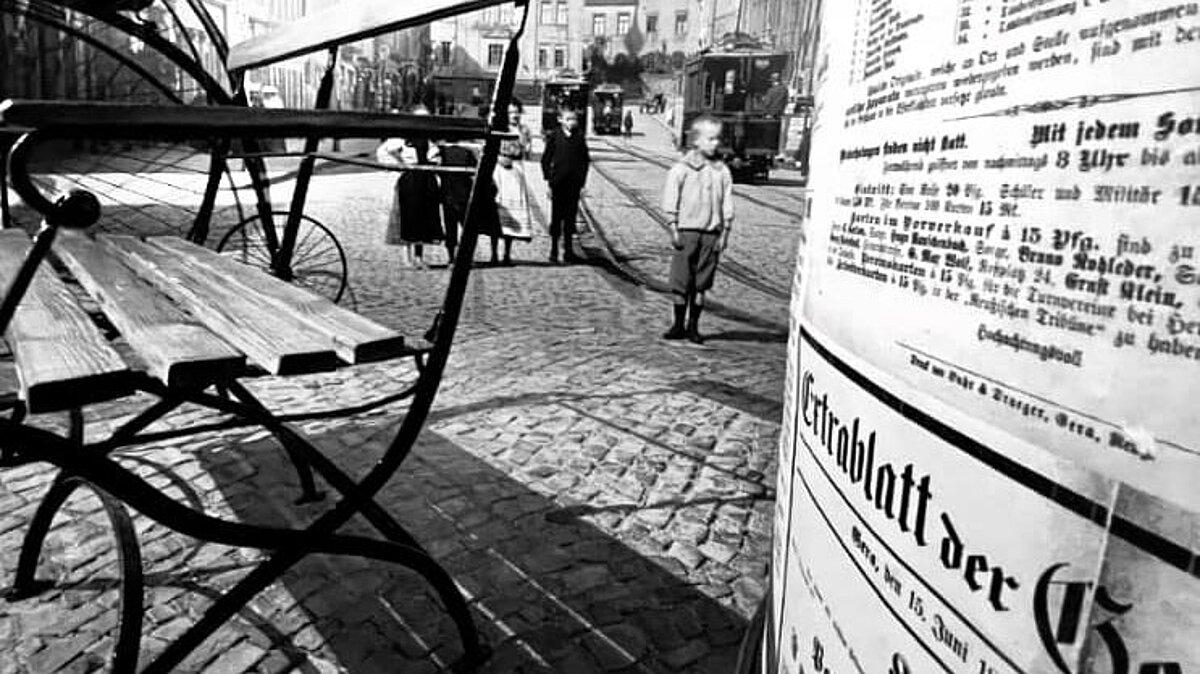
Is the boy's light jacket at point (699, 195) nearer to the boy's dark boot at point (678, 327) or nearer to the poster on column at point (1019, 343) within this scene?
the boy's dark boot at point (678, 327)

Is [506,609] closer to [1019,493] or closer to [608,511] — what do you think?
Answer: [608,511]

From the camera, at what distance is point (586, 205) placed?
52.9ft

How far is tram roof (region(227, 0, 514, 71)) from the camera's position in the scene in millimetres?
1985

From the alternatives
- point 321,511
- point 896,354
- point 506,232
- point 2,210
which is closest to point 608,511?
point 321,511

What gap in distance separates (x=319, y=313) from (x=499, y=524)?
124cm

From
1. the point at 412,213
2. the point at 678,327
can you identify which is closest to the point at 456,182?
the point at 412,213

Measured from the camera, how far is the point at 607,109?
171 ft

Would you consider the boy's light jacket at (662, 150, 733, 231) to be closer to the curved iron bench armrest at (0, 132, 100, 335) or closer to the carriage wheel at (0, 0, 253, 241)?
the carriage wheel at (0, 0, 253, 241)

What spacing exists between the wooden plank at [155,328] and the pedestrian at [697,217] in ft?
14.4

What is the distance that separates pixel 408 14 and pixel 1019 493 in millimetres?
1810

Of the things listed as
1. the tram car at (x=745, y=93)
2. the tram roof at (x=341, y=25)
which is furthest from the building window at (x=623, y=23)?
the tram roof at (x=341, y=25)

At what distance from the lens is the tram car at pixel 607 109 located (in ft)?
171

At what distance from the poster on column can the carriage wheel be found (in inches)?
52.9

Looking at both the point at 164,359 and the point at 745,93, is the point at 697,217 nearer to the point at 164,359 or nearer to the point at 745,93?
the point at 164,359
